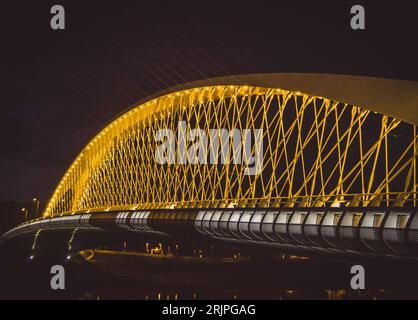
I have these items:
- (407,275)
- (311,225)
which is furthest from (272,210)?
(407,275)

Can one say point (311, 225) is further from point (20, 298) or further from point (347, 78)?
point (20, 298)

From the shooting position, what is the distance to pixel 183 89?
61.7 metres

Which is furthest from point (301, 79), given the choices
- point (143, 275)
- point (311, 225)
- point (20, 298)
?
point (143, 275)

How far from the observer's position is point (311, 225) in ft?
96.4

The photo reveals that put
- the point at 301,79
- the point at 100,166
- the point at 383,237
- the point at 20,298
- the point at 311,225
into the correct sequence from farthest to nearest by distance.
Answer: the point at 100,166 < the point at 20,298 < the point at 301,79 < the point at 311,225 < the point at 383,237

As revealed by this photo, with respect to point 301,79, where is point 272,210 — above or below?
below

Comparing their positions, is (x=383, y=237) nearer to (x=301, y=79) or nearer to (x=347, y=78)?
(x=347, y=78)

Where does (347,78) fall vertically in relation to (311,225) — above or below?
above

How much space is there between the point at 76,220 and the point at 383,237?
6208 cm
